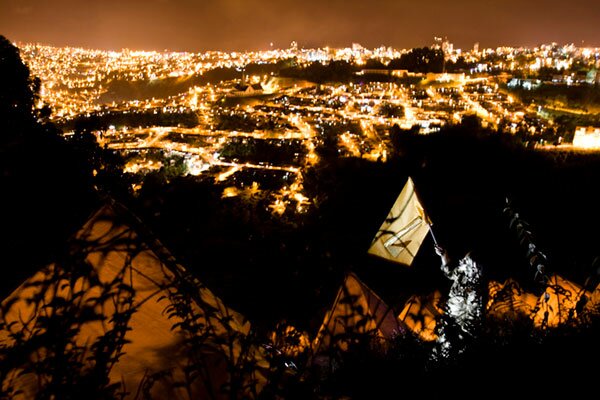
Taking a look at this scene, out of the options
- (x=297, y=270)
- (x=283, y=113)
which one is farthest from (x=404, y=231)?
(x=283, y=113)

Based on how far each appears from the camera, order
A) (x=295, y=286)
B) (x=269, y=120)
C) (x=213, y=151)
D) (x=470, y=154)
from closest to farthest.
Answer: (x=295, y=286) < (x=470, y=154) < (x=213, y=151) < (x=269, y=120)

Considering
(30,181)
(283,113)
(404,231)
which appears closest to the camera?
(404,231)

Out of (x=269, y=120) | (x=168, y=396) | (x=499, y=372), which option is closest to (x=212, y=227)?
(x=168, y=396)

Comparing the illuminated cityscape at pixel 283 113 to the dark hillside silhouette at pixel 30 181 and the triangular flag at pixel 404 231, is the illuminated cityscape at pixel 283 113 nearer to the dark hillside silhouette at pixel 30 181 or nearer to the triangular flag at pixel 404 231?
the dark hillside silhouette at pixel 30 181

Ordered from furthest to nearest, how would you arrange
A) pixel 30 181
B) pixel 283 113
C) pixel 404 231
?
pixel 283 113, pixel 30 181, pixel 404 231

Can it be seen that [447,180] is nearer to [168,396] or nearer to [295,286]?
[295,286]

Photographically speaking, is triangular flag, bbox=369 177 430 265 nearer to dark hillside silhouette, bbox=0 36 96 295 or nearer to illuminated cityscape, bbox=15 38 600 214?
dark hillside silhouette, bbox=0 36 96 295

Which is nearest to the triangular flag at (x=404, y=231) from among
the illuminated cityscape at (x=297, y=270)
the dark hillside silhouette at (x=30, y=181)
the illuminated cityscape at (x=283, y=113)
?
the illuminated cityscape at (x=297, y=270)

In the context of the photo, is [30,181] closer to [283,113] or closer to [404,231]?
[404,231]
